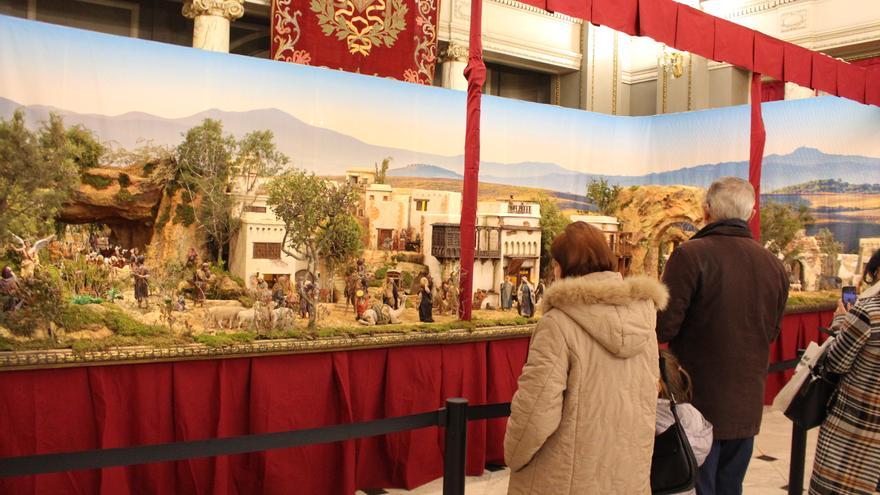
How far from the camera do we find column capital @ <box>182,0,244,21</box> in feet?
29.0

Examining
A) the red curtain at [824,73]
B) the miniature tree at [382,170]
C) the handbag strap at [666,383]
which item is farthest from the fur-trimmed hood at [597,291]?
the red curtain at [824,73]

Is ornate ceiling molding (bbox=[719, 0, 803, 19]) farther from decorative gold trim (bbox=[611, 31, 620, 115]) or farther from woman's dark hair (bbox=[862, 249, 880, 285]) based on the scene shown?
woman's dark hair (bbox=[862, 249, 880, 285])

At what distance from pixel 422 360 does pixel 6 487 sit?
262cm

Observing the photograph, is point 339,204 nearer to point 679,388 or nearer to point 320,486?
point 320,486

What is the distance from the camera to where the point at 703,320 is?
11.6 feet

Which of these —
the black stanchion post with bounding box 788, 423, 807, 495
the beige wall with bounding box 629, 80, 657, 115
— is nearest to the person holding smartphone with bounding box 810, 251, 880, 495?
the black stanchion post with bounding box 788, 423, 807, 495

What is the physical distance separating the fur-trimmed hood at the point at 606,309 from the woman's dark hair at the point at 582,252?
0.17 feet

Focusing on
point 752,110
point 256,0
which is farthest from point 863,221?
point 256,0

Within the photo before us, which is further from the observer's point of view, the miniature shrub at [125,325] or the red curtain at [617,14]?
the red curtain at [617,14]

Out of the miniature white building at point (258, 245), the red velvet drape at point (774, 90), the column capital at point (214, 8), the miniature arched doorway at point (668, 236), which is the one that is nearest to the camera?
the miniature white building at point (258, 245)

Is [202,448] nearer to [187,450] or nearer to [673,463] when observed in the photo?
[187,450]

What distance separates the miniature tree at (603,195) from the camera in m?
7.42

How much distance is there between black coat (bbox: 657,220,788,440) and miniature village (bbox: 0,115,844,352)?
2.33 metres

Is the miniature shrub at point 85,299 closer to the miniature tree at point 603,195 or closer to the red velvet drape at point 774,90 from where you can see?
the miniature tree at point 603,195
